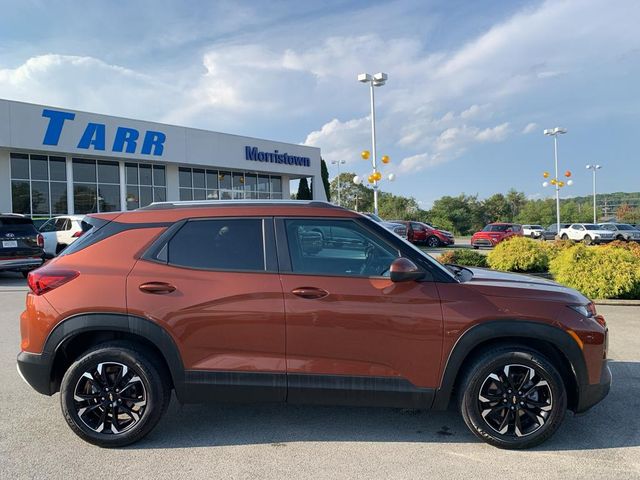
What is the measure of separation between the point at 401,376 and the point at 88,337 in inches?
92.0

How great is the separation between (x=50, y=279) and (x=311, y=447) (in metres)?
2.26

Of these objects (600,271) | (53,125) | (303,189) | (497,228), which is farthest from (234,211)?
(303,189)

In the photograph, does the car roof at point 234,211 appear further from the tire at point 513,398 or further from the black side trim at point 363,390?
the tire at point 513,398

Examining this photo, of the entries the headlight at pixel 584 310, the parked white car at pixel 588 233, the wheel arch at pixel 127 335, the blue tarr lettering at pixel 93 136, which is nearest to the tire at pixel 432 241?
the parked white car at pixel 588 233

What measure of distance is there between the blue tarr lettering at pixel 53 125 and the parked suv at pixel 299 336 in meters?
21.4

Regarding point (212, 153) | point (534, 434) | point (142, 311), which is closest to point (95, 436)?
point (142, 311)

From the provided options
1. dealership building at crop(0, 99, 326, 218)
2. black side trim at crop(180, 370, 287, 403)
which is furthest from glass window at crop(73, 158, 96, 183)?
black side trim at crop(180, 370, 287, 403)

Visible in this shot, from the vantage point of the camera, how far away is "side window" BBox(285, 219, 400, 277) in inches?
141

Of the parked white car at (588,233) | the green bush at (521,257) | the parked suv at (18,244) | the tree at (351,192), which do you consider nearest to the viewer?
the green bush at (521,257)

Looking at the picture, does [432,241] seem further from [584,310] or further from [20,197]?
[584,310]

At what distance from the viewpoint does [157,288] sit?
11.5ft

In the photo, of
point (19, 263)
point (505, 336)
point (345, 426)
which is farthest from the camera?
point (19, 263)

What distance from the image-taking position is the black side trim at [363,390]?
11.3ft

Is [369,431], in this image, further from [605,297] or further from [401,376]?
[605,297]
